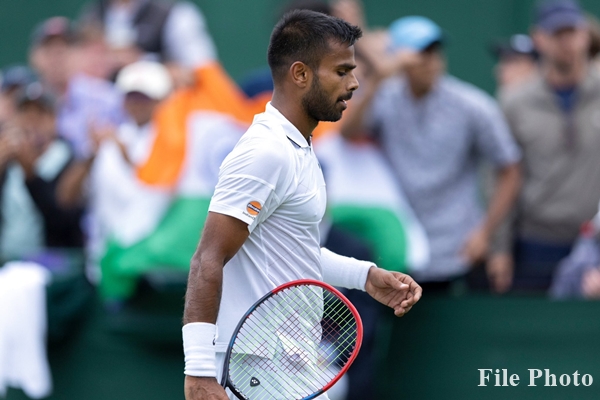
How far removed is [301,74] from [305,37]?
12 cm

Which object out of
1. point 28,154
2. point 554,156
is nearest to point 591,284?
point 554,156

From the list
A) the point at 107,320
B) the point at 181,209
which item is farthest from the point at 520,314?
the point at 107,320

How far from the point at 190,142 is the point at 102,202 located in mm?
739

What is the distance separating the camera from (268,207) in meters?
3.03

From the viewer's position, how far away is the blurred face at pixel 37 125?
6.95 meters

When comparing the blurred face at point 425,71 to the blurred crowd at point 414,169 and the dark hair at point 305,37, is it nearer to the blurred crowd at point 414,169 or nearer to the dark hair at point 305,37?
the blurred crowd at point 414,169

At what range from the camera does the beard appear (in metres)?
3.14

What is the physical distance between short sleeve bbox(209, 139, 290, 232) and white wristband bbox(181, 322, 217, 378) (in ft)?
1.08

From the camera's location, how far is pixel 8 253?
21.9ft

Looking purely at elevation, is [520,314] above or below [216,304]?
above

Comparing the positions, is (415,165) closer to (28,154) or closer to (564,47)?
(564,47)

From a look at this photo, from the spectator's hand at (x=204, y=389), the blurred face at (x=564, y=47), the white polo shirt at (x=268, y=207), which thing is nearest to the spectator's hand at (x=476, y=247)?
the blurred face at (x=564, y=47)

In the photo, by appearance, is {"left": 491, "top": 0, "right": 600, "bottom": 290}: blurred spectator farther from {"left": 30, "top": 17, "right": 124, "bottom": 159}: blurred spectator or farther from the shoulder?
the shoulder

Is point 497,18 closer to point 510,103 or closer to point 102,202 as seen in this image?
point 510,103
